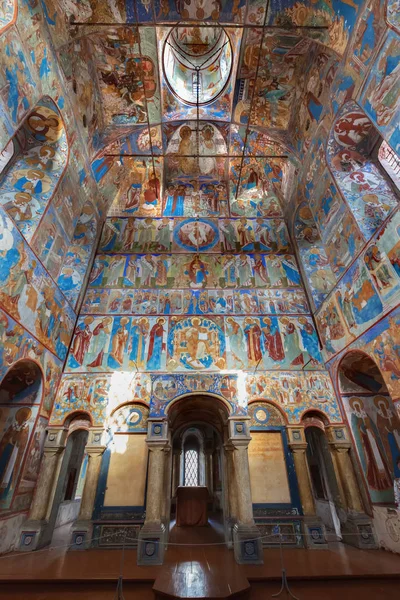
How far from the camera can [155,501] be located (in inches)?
282

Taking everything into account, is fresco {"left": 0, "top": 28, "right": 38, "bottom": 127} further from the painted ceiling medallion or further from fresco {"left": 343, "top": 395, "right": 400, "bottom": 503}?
fresco {"left": 343, "top": 395, "right": 400, "bottom": 503}

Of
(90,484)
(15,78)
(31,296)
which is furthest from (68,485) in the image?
(15,78)

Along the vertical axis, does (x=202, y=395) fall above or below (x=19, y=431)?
above

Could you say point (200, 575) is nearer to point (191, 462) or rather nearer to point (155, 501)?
point (155, 501)

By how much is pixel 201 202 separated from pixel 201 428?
11839 mm

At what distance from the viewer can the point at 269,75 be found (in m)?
10.6

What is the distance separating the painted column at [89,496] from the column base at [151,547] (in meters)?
1.57

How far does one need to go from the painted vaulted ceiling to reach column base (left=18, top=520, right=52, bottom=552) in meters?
12.3

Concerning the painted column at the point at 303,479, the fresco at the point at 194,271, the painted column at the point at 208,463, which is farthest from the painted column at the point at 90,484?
the painted column at the point at 208,463

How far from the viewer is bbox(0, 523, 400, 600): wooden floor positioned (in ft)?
16.3

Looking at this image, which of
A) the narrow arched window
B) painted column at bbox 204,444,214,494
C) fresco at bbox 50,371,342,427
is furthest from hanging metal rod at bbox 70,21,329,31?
the narrow arched window

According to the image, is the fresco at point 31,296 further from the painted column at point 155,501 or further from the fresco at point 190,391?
the painted column at point 155,501

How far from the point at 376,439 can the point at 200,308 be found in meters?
7.18

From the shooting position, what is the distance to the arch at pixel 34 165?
7875 millimetres
